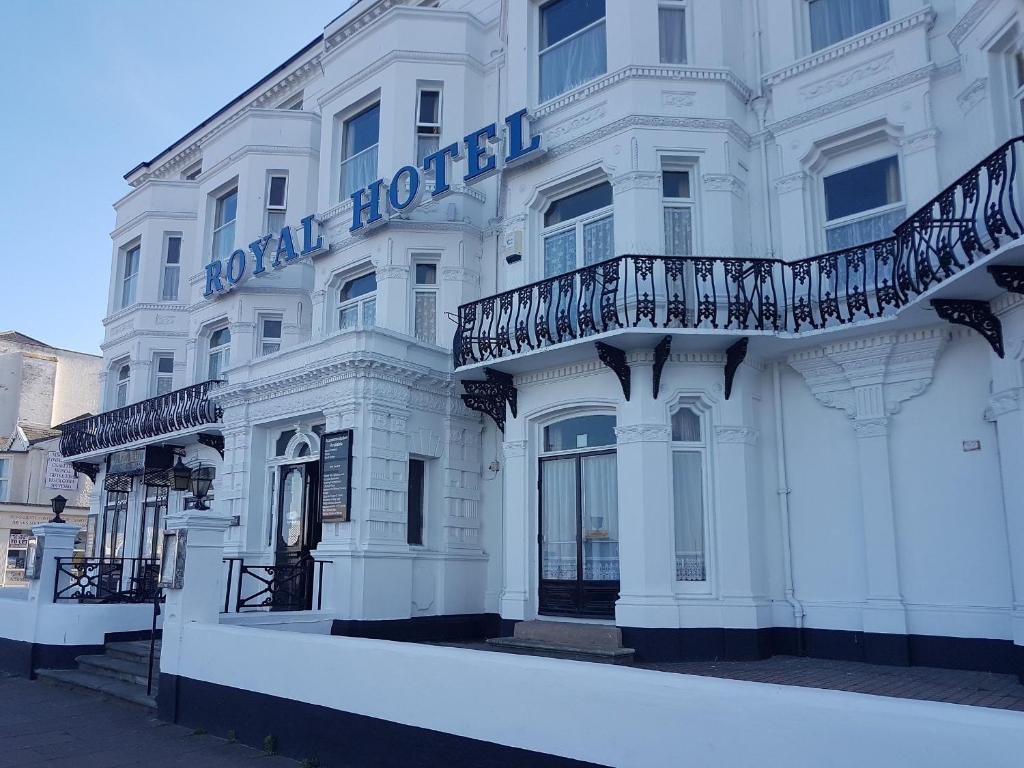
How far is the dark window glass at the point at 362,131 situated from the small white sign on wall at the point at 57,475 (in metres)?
22.6

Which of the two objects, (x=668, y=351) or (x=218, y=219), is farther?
(x=218, y=219)

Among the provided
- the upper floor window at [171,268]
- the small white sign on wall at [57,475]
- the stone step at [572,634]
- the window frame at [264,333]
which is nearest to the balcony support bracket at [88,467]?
the upper floor window at [171,268]

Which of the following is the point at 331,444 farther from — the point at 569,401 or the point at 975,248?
the point at 975,248

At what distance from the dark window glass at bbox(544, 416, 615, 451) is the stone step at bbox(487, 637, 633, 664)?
2.96m

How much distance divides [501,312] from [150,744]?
7.26 meters

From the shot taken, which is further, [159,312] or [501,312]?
[159,312]

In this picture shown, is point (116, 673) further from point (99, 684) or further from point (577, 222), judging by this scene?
point (577, 222)

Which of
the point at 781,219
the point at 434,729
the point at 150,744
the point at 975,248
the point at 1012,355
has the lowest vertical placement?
the point at 150,744

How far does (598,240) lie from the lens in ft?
41.9

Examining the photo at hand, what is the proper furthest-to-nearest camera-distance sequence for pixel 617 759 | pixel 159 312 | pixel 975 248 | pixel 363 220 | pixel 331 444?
pixel 159 312, pixel 363 220, pixel 331 444, pixel 975 248, pixel 617 759

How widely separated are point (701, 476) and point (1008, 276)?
4.45 metres

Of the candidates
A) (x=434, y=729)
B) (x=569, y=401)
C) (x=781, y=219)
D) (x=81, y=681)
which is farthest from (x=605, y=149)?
(x=81, y=681)

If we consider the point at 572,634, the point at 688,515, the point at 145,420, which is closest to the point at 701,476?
the point at 688,515

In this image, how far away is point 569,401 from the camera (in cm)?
1239
